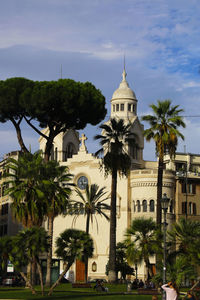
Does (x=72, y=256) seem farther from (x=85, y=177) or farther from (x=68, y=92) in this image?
(x=85, y=177)

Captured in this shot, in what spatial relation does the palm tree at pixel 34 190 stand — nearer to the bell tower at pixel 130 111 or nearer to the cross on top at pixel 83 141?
the cross on top at pixel 83 141

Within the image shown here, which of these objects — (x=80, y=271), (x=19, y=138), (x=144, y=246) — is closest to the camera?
(x=144, y=246)

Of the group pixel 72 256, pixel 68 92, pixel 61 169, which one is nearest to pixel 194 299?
pixel 72 256

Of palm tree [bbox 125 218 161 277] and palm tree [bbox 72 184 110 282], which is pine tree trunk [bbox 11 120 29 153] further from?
palm tree [bbox 72 184 110 282]

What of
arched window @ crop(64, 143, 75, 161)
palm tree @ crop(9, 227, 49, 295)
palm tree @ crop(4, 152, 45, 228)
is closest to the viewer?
palm tree @ crop(9, 227, 49, 295)

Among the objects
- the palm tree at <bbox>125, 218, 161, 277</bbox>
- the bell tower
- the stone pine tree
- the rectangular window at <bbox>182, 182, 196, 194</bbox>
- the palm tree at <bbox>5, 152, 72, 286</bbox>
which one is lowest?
the palm tree at <bbox>125, 218, 161, 277</bbox>

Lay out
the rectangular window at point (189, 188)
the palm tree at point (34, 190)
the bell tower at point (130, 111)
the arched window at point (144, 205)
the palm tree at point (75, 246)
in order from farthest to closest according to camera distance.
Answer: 1. the bell tower at point (130, 111)
2. the rectangular window at point (189, 188)
3. the arched window at point (144, 205)
4. the palm tree at point (34, 190)
5. the palm tree at point (75, 246)

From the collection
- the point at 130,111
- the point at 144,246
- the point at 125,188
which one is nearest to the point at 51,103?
the point at 144,246

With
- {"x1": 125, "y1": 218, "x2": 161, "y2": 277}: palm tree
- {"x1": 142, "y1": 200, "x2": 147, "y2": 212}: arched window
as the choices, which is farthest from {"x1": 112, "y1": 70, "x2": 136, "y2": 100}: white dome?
{"x1": 125, "y1": 218, "x2": 161, "y2": 277}: palm tree

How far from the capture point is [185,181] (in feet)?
290

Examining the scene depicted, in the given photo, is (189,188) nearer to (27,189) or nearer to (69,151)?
(69,151)

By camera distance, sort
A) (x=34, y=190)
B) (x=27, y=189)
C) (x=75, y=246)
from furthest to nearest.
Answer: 1. (x=27, y=189)
2. (x=34, y=190)
3. (x=75, y=246)

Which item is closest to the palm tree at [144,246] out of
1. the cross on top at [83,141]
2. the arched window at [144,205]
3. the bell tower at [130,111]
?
the arched window at [144,205]

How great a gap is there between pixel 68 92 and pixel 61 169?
11.8 metres
